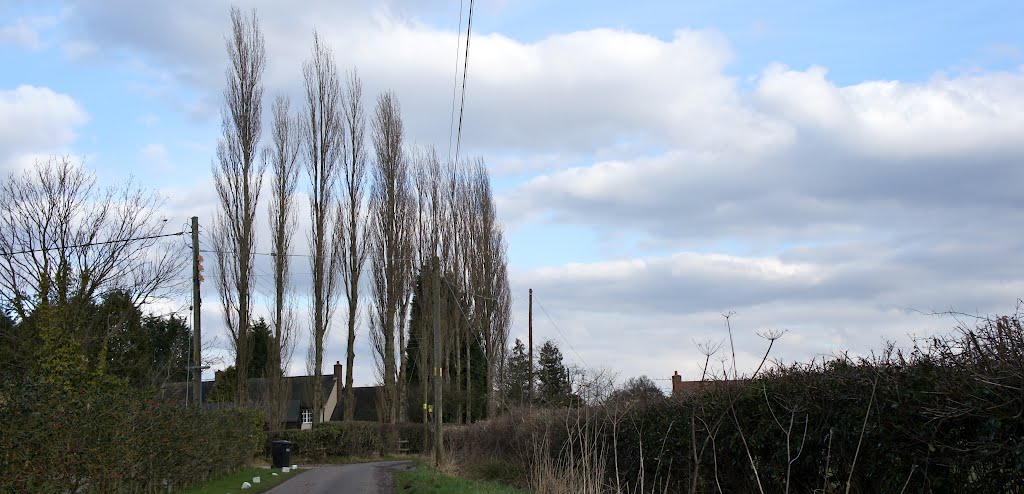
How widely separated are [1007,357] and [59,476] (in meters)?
10.9

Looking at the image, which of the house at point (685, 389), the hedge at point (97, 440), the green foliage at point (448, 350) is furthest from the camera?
the green foliage at point (448, 350)

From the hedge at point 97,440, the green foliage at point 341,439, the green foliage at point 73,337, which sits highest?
the green foliage at point 73,337

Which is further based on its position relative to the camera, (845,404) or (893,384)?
(845,404)

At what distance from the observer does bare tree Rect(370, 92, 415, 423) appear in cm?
4381

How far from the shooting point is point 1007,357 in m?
6.57

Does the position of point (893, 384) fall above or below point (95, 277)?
below

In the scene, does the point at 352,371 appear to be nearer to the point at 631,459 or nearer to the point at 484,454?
the point at 484,454

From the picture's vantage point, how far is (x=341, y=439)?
42.7 m

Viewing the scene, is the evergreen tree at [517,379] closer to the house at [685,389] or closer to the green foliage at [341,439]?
the green foliage at [341,439]

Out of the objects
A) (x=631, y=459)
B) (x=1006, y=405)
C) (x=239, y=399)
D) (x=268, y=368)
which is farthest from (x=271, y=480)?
(x=1006, y=405)

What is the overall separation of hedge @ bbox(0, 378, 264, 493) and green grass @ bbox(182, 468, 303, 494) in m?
0.37

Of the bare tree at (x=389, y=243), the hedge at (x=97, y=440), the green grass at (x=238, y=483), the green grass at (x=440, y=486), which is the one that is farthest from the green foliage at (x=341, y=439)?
the hedge at (x=97, y=440)

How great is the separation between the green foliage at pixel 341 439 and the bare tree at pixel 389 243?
1.27 meters

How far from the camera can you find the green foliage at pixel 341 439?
41.8 m
